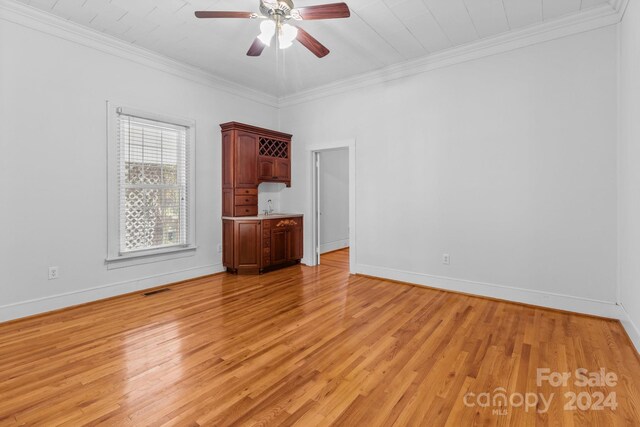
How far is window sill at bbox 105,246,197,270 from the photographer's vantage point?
12.5ft

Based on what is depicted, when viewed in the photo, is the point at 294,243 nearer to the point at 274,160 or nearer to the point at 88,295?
the point at 274,160

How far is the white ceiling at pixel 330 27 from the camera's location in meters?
3.05

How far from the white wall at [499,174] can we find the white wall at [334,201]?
6.36 ft

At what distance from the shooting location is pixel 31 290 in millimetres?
3174

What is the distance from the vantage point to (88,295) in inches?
141

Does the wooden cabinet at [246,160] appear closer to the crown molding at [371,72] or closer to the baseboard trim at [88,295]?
the crown molding at [371,72]

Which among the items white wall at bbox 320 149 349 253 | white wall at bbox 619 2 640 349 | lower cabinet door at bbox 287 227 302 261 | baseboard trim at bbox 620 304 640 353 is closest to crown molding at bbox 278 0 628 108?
white wall at bbox 619 2 640 349

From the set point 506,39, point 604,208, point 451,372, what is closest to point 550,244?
point 604,208

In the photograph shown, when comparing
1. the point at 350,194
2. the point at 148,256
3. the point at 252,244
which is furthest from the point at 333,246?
the point at 148,256

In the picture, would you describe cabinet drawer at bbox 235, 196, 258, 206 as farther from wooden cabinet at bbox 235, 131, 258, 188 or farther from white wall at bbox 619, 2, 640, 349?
white wall at bbox 619, 2, 640, 349

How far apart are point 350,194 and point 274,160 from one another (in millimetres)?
1537

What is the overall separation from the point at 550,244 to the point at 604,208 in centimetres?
59

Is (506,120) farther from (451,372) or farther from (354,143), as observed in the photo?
(451,372)

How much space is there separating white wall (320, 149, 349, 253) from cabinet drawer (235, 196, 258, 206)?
6.16 feet
